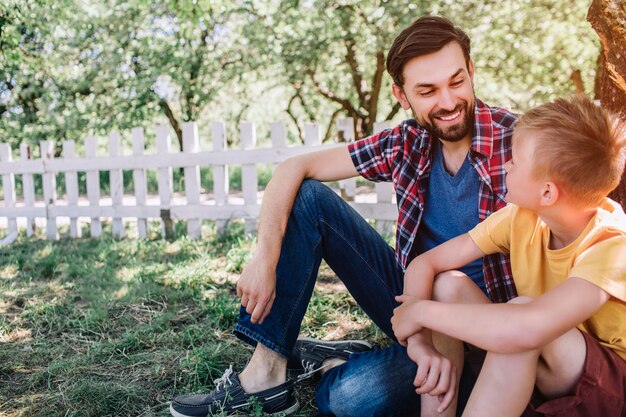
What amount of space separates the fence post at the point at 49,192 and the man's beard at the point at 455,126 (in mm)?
5481

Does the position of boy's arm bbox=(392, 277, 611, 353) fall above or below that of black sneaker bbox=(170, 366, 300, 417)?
above

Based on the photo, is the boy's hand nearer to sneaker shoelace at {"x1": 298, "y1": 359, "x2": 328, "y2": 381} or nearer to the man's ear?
sneaker shoelace at {"x1": 298, "y1": 359, "x2": 328, "y2": 381}

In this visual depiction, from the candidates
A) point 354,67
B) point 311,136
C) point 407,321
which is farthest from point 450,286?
point 354,67

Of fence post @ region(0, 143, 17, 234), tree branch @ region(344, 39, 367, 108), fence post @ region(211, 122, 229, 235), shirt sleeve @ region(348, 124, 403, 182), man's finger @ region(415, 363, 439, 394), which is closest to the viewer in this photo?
man's finger @ region(415, 363, 439, 394)

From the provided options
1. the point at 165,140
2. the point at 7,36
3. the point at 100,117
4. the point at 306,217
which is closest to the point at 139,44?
the point at 100,117

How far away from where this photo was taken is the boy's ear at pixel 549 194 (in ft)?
5.12

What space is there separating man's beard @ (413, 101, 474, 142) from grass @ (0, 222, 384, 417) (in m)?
1.12

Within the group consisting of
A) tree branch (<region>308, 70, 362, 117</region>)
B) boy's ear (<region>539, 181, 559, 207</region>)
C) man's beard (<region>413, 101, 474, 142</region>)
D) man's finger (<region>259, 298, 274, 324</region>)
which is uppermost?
tree branch (<region>308, 70, 362, 117</region>)

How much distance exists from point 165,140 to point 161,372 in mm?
3869

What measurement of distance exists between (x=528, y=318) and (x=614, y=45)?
141 cm

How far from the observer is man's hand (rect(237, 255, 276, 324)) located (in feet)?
6.88

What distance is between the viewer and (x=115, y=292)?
3707 mm

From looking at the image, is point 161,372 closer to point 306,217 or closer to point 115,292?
point 306,217

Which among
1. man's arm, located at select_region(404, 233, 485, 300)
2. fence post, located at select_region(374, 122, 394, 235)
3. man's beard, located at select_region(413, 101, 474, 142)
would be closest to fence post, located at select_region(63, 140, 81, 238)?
fence post, located at select_region(374, 122, 394, 235)
